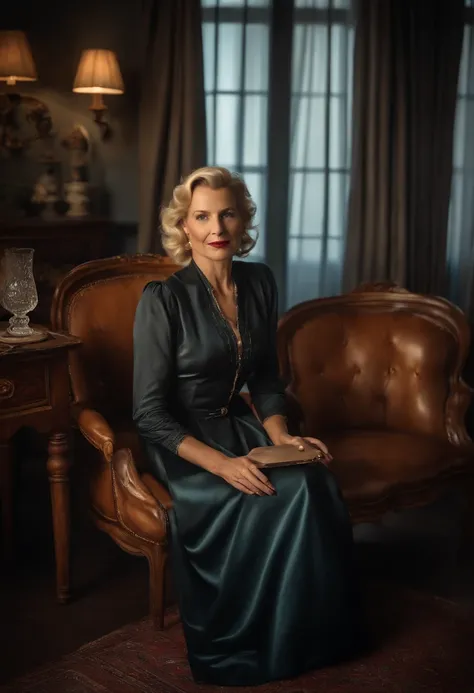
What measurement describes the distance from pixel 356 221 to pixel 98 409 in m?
1.93

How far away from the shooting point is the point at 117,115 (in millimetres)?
4832

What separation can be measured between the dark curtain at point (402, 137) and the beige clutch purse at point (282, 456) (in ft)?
6.76

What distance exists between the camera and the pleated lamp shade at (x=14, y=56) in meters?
4.30

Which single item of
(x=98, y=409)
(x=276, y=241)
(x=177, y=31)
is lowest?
(x=98, y=409)

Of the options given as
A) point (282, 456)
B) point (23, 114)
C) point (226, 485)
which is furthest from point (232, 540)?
point (23, 114)

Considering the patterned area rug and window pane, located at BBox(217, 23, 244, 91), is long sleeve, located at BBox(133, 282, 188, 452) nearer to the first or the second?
the patterned area rug

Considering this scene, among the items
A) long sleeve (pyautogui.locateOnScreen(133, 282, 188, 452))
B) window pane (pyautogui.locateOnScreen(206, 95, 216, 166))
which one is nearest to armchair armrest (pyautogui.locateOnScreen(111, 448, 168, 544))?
long sleeve (pyautogui.locateOnScreen(133, 282, 188, 452))

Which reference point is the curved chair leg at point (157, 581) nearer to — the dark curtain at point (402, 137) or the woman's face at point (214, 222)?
the woman's face at point (214, 222)

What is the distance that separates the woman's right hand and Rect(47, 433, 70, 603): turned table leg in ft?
2.32

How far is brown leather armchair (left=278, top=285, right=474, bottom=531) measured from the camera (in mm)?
3443

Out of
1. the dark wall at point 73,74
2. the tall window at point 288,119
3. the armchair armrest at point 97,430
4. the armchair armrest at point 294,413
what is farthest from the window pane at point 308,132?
the armchair armrest at point 97,430

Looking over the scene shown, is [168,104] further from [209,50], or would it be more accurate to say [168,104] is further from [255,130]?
[255,130]

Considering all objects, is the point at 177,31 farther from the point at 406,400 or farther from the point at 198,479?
the point at 198,479

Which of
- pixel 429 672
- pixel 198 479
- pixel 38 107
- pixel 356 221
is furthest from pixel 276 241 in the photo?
pixel 429 672
